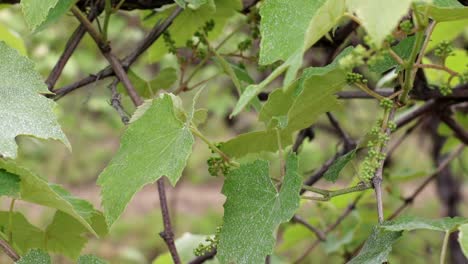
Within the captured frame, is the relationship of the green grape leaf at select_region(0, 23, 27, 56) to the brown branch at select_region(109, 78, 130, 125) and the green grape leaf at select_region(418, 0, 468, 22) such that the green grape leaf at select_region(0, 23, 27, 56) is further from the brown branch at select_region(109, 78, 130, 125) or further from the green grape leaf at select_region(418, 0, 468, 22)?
the green grape leaf at select_region(418, 0, 468, 22)

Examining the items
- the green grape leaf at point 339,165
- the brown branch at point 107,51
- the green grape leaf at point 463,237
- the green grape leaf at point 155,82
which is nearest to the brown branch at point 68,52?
the brown branch at point 107,51

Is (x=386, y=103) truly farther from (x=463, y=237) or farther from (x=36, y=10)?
(x=36, y=10)

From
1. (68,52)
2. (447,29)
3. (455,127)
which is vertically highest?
(68,52)

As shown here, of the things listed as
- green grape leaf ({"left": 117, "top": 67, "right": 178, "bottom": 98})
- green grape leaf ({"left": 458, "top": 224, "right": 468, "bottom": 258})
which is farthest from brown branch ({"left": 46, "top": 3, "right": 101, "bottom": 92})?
green grape leaf ({"left": 458, "top": 224, "right": 468, "bottom": 258})

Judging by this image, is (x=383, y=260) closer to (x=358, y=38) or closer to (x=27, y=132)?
(x=27, y=132)

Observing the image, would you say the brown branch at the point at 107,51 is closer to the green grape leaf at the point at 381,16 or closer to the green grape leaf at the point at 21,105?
the green grape leaf at the point at 21,105

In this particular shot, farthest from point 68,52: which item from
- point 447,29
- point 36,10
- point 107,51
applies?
point 447,29

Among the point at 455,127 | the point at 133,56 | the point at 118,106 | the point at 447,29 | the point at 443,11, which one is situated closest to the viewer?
the point at 443,11
